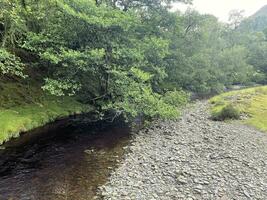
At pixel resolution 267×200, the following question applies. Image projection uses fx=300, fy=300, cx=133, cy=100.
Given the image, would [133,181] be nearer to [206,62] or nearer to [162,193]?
[162,193]

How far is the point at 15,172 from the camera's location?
20938 millimetres

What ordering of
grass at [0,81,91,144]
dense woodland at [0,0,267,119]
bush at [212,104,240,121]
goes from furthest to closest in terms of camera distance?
bush at [212,104,240,121] → dense woodland at [0,0,267,119] → grass at [0,81,91,144]

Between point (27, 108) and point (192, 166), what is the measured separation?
1938 cm

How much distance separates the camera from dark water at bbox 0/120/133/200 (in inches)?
725

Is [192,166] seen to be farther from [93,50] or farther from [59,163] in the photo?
[93,50]

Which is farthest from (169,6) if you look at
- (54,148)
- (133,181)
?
(133,181)

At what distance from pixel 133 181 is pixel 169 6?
37.3 m

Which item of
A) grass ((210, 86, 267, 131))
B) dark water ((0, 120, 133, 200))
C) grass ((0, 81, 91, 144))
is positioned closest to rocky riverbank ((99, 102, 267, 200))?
dark water ((0, 120, 133, 200))

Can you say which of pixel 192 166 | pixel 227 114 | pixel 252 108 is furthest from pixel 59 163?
pixel 252 108

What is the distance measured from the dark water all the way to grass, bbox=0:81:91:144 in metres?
1.53

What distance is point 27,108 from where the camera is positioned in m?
32.9

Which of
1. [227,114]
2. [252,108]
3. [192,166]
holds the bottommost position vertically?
[192,166]

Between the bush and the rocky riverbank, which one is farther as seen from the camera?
the bush

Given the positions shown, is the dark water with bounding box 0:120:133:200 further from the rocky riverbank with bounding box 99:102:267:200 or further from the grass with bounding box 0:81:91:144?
the grass with bounding box 0:81:91:144
